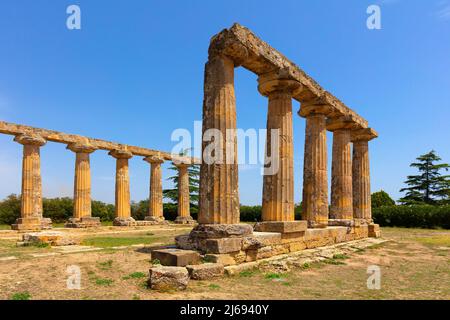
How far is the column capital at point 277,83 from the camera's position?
1133cm

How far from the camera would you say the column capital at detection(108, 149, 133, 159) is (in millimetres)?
27892

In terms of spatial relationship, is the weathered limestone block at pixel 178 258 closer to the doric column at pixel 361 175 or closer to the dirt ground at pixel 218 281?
the dirt ground at pixel 218 281

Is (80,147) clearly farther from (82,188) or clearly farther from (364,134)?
(364,134)

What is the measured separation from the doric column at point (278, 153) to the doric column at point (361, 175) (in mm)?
8935

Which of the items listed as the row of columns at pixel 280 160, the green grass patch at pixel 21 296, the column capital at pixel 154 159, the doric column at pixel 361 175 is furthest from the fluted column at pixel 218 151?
the column capital at pixel 154 159

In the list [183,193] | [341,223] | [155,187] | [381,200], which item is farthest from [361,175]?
[381,200]

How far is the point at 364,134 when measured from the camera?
19.3m

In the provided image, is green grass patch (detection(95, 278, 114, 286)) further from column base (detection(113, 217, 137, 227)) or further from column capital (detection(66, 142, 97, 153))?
column base (detection(113, 217, 137, 227))

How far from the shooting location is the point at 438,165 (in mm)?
42781

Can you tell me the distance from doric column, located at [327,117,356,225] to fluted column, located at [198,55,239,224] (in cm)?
871
